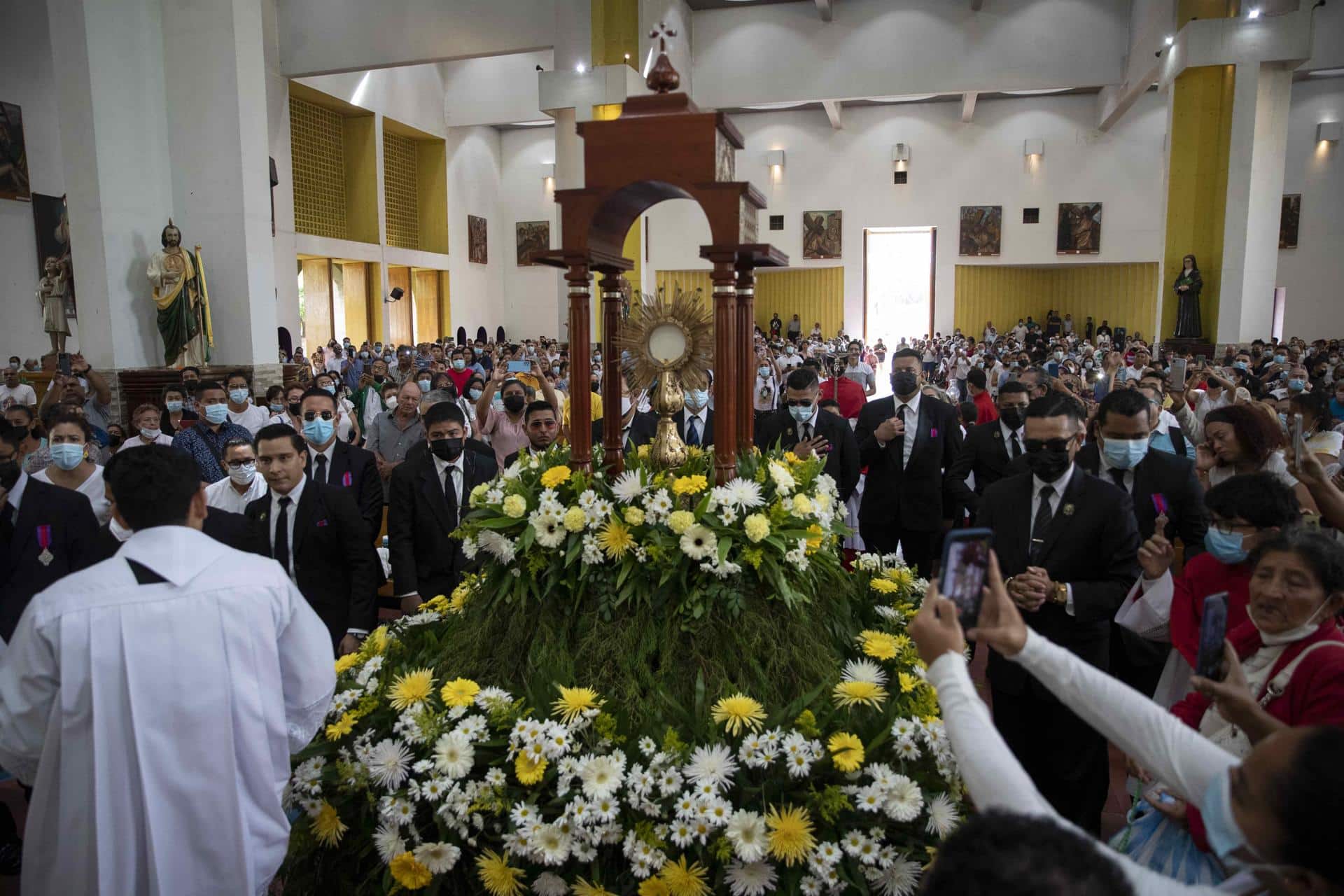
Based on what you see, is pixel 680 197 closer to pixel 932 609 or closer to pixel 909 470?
pixel 932 609

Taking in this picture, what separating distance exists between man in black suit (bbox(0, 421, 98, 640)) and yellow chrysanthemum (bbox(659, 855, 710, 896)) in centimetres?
293

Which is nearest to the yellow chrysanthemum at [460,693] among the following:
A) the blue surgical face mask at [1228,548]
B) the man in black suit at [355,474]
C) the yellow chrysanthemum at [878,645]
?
the yellow chrysanthemum at [878,645]

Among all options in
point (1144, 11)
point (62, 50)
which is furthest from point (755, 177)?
point (62, 50)

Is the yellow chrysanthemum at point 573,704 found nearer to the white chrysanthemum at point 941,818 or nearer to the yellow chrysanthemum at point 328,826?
the yellow chrysanthemum at point 328,826

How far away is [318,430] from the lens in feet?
17.7

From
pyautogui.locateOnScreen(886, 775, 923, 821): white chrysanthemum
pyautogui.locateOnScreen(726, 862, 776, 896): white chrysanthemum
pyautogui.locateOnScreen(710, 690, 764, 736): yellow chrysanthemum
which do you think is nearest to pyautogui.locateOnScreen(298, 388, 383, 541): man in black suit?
pyautogui.locateOnScreen(710, 690, 764, 736): yellow chrysanthemum

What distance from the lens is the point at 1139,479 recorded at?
3932 millimetres

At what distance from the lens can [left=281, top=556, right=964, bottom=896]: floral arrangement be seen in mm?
2619

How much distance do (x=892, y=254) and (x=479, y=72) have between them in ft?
45.5

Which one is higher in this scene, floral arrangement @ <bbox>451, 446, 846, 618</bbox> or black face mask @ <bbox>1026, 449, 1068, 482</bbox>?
black face mask @ <bbox>1026, 449, 1068, 482</bbox>

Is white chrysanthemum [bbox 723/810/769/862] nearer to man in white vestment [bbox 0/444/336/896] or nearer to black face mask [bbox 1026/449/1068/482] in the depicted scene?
man in white vestment [bbox 0/444/336/896]

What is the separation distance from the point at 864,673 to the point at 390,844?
1625mm

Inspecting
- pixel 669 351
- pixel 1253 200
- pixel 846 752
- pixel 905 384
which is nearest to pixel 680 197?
pixel 669 351

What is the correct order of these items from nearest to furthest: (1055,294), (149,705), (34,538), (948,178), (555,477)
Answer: (149,705)
(555,477)
(34,538)
(948,178)
(1055,294)
